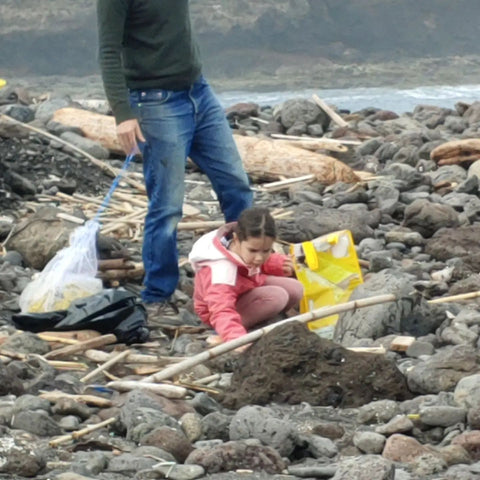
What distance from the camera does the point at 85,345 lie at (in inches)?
266

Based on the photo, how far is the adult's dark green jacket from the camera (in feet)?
22.9

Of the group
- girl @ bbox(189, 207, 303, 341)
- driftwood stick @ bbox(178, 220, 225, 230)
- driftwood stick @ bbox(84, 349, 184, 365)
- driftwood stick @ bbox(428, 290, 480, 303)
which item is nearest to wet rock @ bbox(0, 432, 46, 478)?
driftwood stick @ bbox(84, 349, 184, 365)

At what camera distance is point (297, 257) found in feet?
24.7

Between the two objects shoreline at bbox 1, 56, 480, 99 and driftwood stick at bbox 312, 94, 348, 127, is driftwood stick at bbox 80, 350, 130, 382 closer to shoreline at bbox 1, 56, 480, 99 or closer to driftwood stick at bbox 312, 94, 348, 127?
driftwood stick at bbox 312, 94, 348, 127

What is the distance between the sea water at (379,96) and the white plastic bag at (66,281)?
26004mm

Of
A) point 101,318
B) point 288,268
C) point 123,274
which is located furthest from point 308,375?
point 123,274

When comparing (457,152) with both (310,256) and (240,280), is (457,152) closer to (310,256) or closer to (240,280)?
(310,256)

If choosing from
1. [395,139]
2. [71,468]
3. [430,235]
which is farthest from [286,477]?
[395,139]

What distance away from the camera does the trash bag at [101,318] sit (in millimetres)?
7008

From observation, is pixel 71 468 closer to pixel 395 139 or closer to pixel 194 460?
pixel 194 460

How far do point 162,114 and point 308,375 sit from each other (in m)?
1.88

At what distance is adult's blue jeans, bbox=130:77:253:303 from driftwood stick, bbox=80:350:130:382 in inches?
41.0

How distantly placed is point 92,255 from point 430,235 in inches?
122

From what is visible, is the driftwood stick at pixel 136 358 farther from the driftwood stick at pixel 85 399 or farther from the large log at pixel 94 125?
the large log at pixel 94 125
